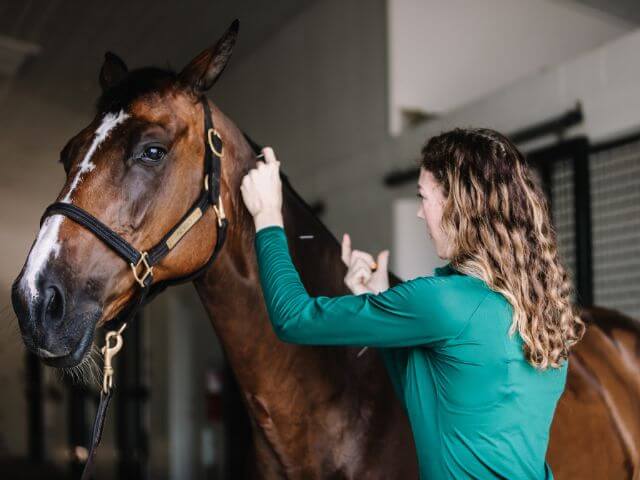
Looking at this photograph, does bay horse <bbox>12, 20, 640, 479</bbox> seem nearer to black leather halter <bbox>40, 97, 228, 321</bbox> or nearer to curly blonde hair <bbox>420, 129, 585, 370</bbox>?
black leather halter <bbox>40, 97, 228, 321</bbox>

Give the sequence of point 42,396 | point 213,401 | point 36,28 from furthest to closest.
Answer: point 42,396 → point 213,401 → point 36,28

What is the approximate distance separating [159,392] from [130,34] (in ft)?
13.4

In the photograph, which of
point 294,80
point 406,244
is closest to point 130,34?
point 294,80

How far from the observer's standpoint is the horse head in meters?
1.10

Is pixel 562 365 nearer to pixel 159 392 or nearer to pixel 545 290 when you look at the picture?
pixel 545 290

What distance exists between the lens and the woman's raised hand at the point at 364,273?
Answer: 137 cm

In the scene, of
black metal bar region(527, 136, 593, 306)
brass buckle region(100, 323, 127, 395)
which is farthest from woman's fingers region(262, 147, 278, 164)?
black metal bar region(527, 136, 593, 306)

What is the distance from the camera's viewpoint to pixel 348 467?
1.38 meters

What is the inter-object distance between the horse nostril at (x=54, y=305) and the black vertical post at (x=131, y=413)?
15.9ft

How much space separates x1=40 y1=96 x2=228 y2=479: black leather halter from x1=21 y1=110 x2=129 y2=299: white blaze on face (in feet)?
0.09

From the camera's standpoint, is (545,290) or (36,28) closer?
(545,290)

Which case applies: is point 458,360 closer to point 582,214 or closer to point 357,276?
point 357,276

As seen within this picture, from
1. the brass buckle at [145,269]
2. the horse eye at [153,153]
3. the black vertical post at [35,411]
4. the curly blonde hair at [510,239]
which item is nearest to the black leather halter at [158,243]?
the brass buckle at [145,269]

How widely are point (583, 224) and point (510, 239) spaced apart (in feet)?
6.41
